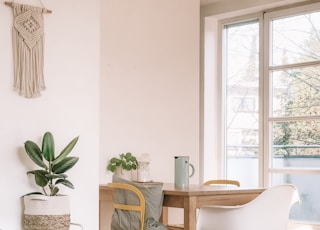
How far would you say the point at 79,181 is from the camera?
133 inches

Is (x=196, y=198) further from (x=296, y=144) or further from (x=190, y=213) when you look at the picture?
(x=296, y=144)

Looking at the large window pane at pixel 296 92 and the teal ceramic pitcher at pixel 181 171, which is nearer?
the teal ceramic pitcher at pixel 181 171

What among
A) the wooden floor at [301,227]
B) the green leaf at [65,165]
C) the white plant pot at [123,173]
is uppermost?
the green leaf at [65,165]

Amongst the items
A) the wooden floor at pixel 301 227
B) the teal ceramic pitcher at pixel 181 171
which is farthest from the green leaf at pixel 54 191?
the wooden floor at pixel 301 227

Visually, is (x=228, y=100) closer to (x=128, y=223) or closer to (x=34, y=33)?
(x=128, y=223)

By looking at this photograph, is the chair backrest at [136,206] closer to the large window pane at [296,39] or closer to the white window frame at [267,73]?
the white window frame at [267,73]

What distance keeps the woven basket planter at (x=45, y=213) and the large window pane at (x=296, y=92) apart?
2811 millimetres

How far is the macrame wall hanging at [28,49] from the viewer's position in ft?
10.3

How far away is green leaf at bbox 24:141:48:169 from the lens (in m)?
2.99

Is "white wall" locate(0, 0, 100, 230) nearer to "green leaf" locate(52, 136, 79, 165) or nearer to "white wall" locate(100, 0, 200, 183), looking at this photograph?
"green leaf" locate(52, 136, 79, 165)

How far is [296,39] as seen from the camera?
5242mm

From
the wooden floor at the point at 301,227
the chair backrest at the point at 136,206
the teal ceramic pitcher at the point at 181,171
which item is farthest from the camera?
the wooden floor at the point at 301,227

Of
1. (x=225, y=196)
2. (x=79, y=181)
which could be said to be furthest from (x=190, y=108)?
(x=79, y=181)

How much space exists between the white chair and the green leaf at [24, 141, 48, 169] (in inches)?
50.8
